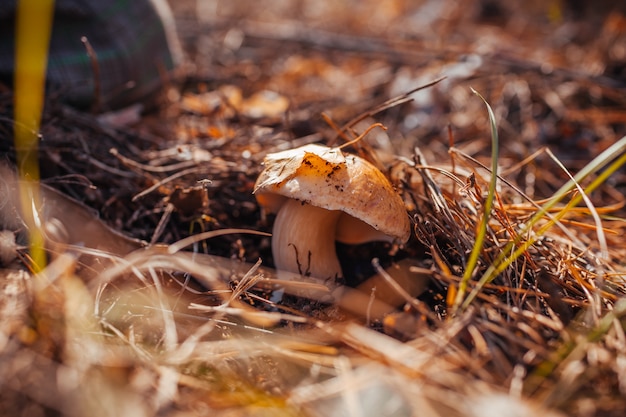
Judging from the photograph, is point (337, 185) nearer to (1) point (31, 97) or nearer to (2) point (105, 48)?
(1) point (31, 97)

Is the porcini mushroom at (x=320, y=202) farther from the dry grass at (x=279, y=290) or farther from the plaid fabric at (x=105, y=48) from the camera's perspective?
the plaid fabric at (x=105, y=48)

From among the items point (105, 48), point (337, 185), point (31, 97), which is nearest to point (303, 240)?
point (337, 185)

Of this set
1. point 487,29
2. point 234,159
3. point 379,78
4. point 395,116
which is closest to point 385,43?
point 379,78

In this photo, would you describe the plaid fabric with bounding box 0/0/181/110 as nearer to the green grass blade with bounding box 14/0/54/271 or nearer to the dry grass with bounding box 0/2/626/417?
the green grass blade with bounding box 14/0/54/271

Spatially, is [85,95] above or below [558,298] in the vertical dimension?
above

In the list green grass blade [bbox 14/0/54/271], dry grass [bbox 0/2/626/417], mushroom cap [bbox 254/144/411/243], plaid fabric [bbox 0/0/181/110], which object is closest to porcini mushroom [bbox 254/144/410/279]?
mushroom cap [bbox 254/144/411/243]

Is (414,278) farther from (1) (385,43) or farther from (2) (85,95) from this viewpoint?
(1) (385,43)

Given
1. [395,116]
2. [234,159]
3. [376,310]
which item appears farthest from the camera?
[395,116]
